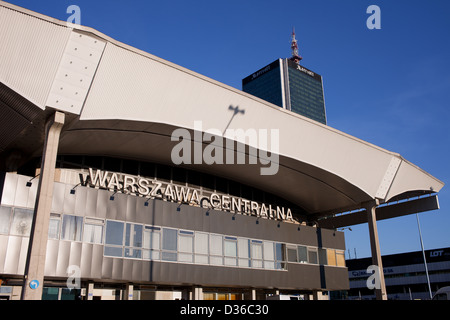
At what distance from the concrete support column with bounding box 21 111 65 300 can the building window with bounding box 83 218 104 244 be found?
4.71 m

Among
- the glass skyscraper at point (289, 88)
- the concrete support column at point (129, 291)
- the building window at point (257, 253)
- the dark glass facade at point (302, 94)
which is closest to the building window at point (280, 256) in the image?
the building window at point (257, 253)

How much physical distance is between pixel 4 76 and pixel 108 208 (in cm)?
969

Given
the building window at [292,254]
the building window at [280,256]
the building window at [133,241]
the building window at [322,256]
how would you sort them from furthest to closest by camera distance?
the building window at [322,256]
the building window at [292,254]
the building window at [280,256]
the building window at [133,241]

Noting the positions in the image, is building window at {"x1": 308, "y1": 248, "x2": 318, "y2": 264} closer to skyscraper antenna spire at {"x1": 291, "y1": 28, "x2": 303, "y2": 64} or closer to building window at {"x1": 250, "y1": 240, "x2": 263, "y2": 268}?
building window at {"x1": 250, "y1": 240, "x2": 263, "y2": 268}

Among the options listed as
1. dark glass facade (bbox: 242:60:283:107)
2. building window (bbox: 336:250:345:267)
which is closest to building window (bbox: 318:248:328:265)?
building window (bbox: 336:250:345:267)

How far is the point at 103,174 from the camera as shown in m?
28.0

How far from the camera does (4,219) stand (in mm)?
21719

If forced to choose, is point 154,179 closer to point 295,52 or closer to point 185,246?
point 185,246

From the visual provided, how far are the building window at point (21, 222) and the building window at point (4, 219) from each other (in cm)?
24

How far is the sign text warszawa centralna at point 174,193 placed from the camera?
26.2 m

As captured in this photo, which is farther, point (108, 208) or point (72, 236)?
point (108, 208)

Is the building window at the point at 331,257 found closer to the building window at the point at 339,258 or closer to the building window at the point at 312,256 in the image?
the building window at the point at 339,258

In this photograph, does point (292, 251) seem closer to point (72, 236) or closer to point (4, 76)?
point (72, 236)
